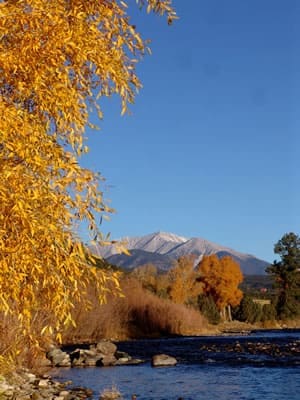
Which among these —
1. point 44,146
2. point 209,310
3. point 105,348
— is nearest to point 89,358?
point 105,348

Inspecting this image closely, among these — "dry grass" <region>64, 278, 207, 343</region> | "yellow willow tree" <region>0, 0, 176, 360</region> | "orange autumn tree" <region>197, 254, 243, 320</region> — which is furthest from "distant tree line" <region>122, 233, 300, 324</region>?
"yellow willow tree" <region>0, 0, 176, 360</region>

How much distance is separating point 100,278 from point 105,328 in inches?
1441

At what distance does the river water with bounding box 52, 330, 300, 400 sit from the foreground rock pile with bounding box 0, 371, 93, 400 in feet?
1.94

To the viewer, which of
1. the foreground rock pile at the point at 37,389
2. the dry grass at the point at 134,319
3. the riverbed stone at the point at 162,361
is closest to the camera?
the foreground rock pile at the point at 37,389

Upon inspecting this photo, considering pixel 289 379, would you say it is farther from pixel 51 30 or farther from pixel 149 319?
pixel 149 319

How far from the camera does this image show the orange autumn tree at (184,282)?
6322cm

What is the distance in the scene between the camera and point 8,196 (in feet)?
14.4

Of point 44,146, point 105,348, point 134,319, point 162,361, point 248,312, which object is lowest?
point 162,361

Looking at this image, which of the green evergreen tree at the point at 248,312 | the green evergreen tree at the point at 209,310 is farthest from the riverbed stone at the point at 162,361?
the green evergreen tree at the point at 248,312

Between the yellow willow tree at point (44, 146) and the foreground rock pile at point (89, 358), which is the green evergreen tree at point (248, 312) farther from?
the yellow willow tree at point (44, 146)

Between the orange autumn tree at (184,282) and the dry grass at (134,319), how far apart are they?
10.9 meters

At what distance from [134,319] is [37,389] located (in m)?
28.6

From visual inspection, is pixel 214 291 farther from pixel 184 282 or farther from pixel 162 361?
pixel 162 361

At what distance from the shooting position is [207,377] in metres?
20.8
